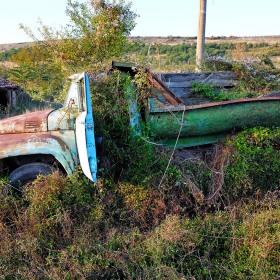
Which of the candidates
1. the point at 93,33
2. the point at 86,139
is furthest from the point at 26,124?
the point at 93,33

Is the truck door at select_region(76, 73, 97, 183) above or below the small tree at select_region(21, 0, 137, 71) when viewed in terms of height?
below

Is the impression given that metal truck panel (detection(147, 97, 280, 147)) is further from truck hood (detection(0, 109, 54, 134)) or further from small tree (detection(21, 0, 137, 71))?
small tree (detection(21, 0, 137, 71))

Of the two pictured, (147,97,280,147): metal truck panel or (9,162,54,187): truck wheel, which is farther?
(147,97,280,147): metal truck panel

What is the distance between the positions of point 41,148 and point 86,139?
2.70 feet

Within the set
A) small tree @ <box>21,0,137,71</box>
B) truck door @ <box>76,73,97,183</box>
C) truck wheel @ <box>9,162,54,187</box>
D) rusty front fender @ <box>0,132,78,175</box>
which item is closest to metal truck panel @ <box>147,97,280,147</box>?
truck door @ <box>76,73,97,183</box>

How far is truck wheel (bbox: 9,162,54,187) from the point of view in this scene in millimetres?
4453

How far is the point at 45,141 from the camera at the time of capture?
4.32 m

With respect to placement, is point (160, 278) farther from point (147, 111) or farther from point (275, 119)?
point (275, 119)

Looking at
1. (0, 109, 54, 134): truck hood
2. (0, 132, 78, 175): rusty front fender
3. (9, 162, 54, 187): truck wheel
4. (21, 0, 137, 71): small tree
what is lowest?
(9, 162, 54, 187): truck wheel

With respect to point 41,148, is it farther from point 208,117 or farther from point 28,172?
point 208,117

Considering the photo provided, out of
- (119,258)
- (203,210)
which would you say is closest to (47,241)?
(119,258)

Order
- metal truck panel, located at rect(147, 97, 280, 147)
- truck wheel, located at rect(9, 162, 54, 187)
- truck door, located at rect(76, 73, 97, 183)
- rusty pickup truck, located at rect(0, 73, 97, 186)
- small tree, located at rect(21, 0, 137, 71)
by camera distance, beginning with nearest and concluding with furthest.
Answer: truck door, located at rect(76, 73, 97, 183) < rusty pickup truck, located at rect(0, 73, 97, 186) < truck wheel, located at rect(9, 162, 54, 187) < metal truck panel, located at rect(147, 97, 280, 147) < small tree, located at rect(21, 0, 137, 71)

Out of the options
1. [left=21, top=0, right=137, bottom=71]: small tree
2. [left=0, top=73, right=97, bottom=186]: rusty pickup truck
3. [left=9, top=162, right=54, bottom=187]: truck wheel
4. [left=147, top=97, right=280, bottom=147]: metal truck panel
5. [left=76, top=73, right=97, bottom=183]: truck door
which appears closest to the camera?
[left=76, top=73, right=97, bottom=183]: truck door

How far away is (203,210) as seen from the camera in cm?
443
